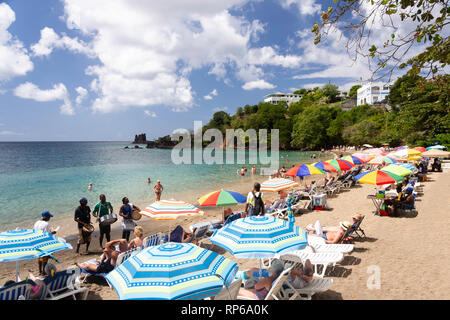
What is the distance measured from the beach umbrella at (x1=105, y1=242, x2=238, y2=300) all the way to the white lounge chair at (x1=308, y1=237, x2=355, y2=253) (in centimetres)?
352

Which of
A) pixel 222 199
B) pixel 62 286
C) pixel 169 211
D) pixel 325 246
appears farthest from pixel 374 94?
pixel 62 286

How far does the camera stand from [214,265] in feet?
10.8

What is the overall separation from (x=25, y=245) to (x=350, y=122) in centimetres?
7654

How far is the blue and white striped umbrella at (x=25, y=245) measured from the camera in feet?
14.8

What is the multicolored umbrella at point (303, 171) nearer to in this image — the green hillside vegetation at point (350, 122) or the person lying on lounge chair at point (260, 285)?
the person lying on lounge chair at point (260, 285)

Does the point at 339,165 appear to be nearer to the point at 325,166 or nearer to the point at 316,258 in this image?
the point at 325,166

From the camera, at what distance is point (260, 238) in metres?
4.18

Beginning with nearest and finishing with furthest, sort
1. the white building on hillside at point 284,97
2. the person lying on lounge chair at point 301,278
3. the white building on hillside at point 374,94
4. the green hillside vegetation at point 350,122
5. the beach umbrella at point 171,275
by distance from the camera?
1. the beach umbrella at point 171,275
2. the person lying on lounge chair at point 301,278
3. the green hillside vegetation at point 350,122
4. the white building on hillside at point 374,94
5. the white building on hillside at point 284,97

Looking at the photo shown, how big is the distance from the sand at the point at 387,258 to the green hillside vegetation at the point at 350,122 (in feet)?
74.6

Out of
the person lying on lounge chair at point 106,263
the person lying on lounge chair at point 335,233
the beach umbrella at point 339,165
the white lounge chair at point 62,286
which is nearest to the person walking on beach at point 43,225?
the person lying on lounge chair at point 106,263

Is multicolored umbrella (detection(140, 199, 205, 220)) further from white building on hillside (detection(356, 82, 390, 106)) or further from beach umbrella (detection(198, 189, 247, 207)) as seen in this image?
white building on hillside (detection(356, 82, 390, 106))

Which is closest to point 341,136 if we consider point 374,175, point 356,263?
point 374,175

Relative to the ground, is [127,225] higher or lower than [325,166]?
lower

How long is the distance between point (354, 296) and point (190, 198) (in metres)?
14.9
